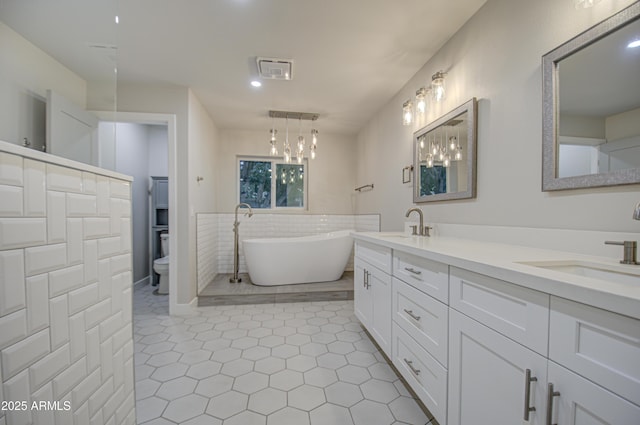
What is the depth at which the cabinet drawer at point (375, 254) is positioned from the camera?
1735mm

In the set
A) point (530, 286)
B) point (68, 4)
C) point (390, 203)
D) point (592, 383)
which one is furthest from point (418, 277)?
point (68, 4)

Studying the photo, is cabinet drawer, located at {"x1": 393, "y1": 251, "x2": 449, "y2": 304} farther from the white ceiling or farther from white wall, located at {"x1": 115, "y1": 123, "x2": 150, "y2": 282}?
white wall, located at {"x1": 115, "y1": 123, "x2": 150, "y2": 282}

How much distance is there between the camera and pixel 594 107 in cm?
109

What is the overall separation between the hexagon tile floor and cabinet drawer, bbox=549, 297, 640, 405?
99cm

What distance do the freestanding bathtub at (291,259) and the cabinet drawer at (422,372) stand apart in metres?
1.93

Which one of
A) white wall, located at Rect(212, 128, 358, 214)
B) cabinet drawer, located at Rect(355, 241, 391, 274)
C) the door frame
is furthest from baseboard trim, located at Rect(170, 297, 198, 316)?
cabinet drawer, located at Rect(355, 241, 391, 274)

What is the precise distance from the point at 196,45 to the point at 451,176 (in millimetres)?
2278

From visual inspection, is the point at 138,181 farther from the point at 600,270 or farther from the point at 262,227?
the point at 600,270

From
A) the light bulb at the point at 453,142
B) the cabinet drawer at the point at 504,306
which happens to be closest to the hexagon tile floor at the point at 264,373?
the cabinet drawer at the point at 504,306

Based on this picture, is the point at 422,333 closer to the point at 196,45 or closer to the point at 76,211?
the point at 76,211

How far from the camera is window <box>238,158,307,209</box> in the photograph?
4375 mm

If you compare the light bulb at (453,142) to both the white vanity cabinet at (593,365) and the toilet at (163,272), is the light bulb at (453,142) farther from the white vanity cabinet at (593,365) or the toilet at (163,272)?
the toilet at (163,272)

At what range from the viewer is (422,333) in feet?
4.25

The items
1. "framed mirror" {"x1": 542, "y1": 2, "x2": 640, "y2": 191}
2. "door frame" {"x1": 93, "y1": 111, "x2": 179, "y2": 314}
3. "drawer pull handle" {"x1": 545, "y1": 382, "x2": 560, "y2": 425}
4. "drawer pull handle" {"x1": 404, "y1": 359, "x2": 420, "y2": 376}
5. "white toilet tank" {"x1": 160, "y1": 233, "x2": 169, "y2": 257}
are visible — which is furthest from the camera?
"white toilet tank" {"x1": 160, "y1": 233, "x2": 169, "y2": 257}
